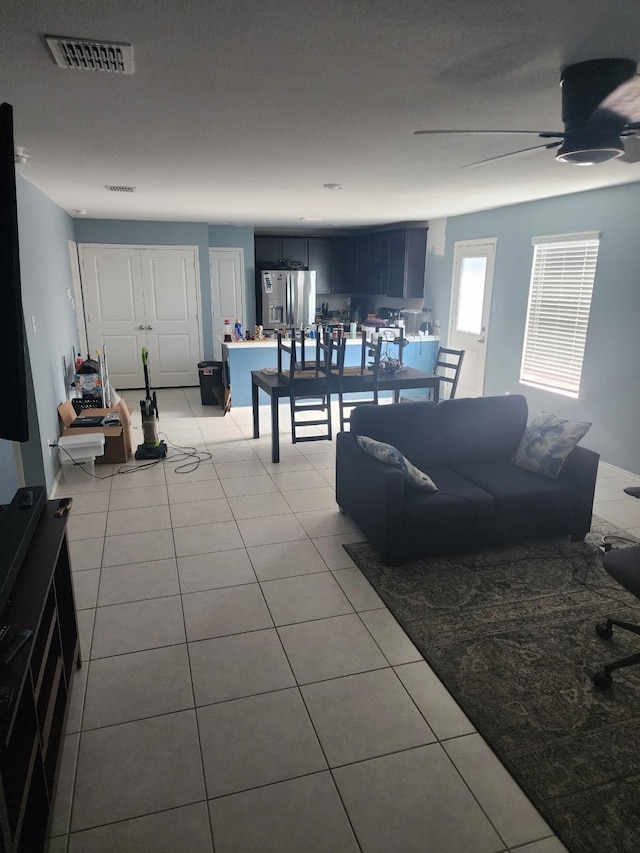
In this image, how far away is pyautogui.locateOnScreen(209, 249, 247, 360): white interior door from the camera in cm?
830

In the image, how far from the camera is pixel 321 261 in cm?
948

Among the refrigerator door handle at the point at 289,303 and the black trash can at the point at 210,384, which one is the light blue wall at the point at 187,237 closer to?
the refrigerator door handle at the point at 289,303

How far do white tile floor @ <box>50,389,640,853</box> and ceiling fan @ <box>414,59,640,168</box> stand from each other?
2291 millimetres

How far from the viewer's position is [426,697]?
7.20 ft

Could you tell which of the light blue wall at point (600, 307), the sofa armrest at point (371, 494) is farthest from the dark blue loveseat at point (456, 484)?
the light blue wall at point (600, 307)

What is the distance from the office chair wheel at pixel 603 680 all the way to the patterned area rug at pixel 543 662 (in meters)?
0.02

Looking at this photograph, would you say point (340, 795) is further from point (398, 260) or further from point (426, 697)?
point (398, 260)

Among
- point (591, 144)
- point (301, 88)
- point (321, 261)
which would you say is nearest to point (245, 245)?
point (321, 261)

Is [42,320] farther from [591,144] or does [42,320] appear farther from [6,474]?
[591,144]

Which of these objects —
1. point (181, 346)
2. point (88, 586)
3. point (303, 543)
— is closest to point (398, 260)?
point (181, 346)

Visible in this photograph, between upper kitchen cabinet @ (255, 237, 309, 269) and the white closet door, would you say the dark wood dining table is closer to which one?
the white closet door

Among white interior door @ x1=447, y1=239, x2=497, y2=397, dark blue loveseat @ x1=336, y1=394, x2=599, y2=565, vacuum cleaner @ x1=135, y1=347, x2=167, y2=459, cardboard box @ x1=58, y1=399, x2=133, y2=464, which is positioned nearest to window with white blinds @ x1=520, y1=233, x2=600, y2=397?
white interior door @ x1=447, y1=239, x2=497, y2=397

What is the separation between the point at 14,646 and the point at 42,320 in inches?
149

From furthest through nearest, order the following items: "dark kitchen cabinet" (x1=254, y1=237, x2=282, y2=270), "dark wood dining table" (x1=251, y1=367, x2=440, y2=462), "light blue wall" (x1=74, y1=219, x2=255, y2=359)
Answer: "dark kitchen cabinet" (x1=254, y1=237, x2=282, y2=270), "light blue wall" (x1=74, y1=219, x2=255, y2=359), "dark wood dining table" (x1=251, y1=367, x2=440, y2=462)
